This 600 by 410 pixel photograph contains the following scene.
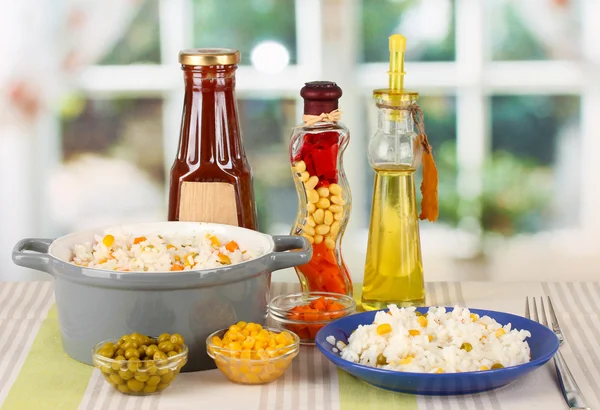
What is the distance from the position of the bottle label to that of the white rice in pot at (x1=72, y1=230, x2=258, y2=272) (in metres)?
0.06

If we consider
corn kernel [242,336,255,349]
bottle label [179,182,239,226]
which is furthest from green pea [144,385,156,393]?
bottle label [179,182,239,226]

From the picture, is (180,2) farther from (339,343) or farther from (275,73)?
(339,343)

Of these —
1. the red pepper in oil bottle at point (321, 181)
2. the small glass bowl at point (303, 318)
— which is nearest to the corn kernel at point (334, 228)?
the red pepper in oil bottle at point (321, 181)

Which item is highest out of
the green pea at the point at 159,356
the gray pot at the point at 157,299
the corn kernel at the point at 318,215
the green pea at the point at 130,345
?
the corn kernel at the point at 318,215

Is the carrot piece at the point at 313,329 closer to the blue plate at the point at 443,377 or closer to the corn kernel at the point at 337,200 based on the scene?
the blue plate at the point at 443,377

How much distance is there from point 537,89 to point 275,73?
23.0 inches

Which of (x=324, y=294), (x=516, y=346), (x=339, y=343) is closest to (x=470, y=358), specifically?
(x=516, y=346)

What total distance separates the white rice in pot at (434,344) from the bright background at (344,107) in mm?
940

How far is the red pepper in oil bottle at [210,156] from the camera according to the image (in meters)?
1.41

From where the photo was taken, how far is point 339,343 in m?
1.18

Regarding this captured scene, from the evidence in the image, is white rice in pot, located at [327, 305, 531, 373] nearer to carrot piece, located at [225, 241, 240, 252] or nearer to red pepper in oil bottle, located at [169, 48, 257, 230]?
carrot piece, located at [225, 241, 240, 252]

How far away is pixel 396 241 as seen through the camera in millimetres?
1412

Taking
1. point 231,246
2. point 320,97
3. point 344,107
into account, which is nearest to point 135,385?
point 231,246

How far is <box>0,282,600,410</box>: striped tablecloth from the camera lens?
1.09m
